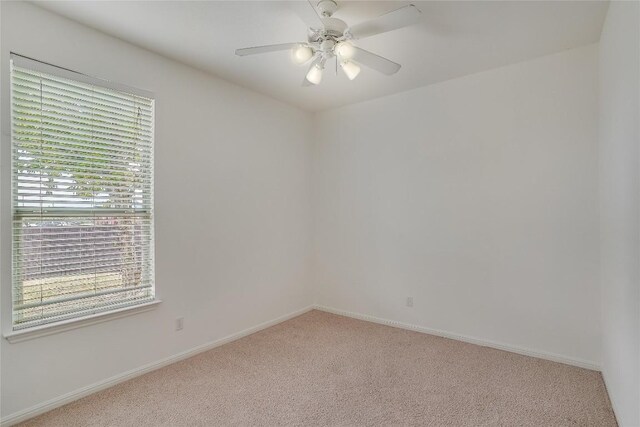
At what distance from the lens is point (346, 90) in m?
3.59

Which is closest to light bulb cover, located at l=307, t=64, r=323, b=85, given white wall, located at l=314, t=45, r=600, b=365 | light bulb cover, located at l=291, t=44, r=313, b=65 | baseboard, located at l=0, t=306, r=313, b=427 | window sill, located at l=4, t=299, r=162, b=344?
light bulb cover, located at l=291, t=44, r=313, b=65

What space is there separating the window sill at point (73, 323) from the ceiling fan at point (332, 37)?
2.04 meters

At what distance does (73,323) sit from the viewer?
227 centimetres

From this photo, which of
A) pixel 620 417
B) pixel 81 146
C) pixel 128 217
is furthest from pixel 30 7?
pixel 620 417

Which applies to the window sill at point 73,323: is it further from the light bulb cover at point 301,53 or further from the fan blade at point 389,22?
the fan blade at point 389,22

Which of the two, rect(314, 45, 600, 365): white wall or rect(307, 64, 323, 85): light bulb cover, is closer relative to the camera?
rect(307, 64, 323, 85): light bulb cover

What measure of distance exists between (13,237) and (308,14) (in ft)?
7.22

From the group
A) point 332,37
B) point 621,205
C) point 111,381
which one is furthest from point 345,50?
point 111,381

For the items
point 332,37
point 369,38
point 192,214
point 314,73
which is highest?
point 369,38

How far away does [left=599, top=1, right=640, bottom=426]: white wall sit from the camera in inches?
63.2

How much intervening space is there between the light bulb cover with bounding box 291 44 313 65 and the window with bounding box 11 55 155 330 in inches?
53.1

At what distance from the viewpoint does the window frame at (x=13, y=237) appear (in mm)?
2023

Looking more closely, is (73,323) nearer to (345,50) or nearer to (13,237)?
(13,237)

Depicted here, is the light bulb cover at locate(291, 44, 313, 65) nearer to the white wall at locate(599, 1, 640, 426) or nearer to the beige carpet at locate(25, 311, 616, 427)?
the white wall at locate(599, 1, 640, 426)
